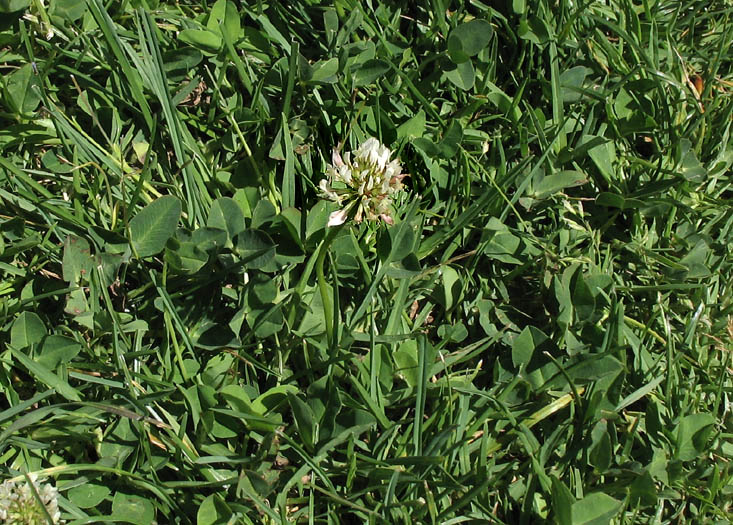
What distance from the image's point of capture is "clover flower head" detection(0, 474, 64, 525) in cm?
176

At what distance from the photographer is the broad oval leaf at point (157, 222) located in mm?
2053

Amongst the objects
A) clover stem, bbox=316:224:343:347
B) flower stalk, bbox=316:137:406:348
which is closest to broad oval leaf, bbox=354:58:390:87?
flower stalk, bbox=316:137:406:348

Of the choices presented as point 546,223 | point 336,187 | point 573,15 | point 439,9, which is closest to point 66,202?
point 336,187

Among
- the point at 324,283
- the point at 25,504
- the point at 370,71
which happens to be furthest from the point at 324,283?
the point at 25,504

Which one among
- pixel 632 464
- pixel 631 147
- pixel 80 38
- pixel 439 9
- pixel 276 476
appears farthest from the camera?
pixel 631 147

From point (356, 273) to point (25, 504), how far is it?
100 cm

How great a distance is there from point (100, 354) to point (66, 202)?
0.44 metres

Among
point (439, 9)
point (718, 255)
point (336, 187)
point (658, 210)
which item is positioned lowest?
point (718, 255)

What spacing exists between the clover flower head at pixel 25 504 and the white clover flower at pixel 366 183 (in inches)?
36.0

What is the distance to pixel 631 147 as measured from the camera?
8.64 ft

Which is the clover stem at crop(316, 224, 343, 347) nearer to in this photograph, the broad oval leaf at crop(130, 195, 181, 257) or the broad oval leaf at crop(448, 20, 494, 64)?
the broad oval leaf at crop(130, 195, 181, 257)

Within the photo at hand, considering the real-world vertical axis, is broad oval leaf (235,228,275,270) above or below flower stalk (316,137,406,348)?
below

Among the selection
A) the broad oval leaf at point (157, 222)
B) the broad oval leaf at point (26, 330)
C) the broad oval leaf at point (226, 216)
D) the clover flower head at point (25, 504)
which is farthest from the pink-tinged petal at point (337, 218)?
the clover flower head at point (25, 504)

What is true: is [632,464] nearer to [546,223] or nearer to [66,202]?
[546,223]
